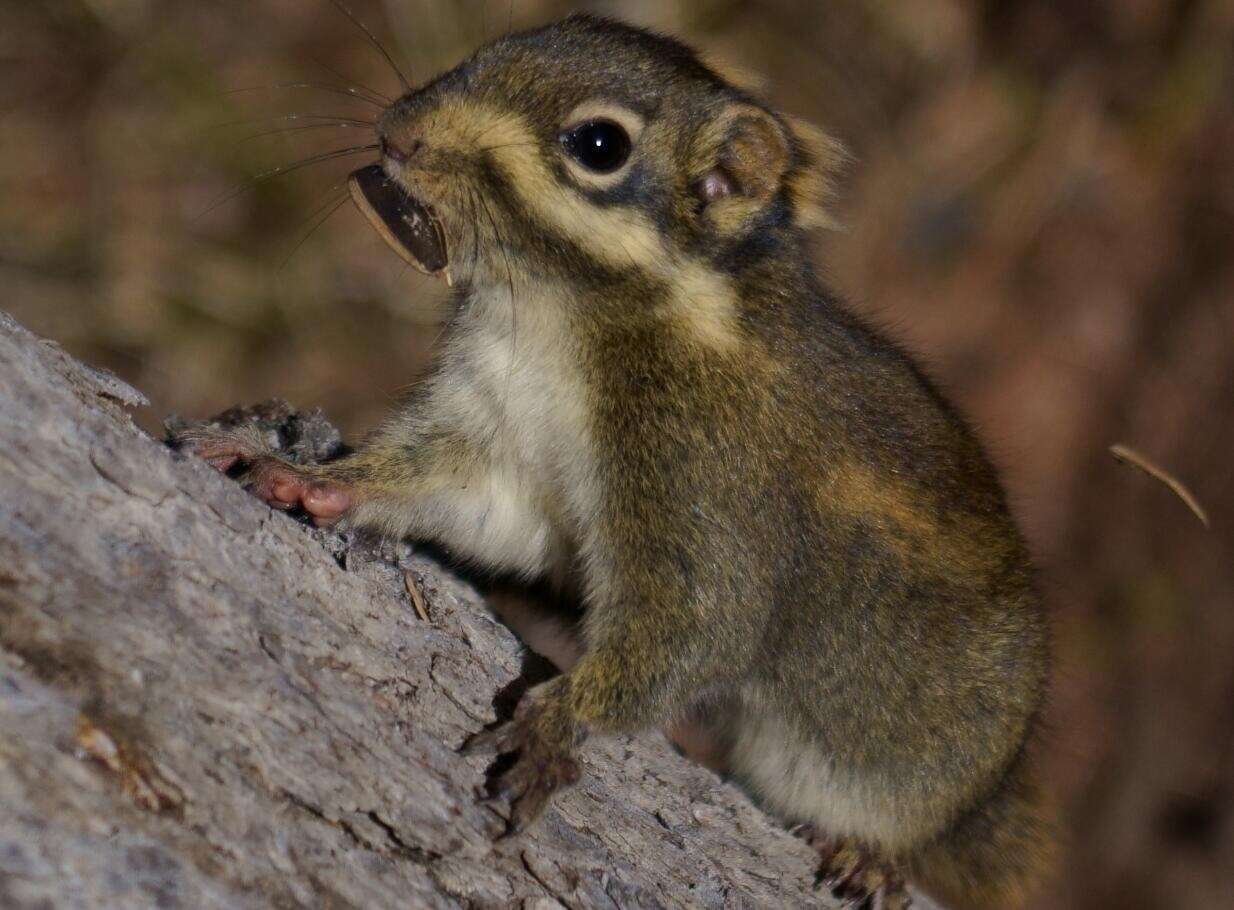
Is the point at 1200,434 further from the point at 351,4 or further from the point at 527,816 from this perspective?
the point at 527,816

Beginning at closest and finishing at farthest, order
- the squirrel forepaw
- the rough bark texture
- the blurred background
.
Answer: the rough bark texture, the squirrel forepaw, the blurred background

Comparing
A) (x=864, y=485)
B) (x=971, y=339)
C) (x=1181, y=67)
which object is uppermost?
(x=1181, y=67)

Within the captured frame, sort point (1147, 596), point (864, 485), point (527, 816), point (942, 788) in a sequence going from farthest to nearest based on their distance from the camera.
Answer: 1. point (1147, 596)
2. point (942, 788)
3. point (864, 485)
4. point (527, 816)

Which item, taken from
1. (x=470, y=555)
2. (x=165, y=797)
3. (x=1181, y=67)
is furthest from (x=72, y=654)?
(x=1181, y=67)

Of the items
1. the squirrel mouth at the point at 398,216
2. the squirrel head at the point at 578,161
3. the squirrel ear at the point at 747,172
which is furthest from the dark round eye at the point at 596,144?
the squirrel mouth at the point at 398,216

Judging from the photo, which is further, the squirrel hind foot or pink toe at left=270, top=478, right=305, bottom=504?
the squirrel hind foot

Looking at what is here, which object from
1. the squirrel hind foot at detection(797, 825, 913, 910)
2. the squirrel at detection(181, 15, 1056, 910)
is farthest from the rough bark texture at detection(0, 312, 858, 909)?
the squirrel hind foot at detection(797, 825, 913, 910)

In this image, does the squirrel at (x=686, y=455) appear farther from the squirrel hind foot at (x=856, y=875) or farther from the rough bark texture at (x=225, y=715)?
the rough bark texture at (x=225, y=715)

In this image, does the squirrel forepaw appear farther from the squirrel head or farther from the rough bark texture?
the squirrel head
